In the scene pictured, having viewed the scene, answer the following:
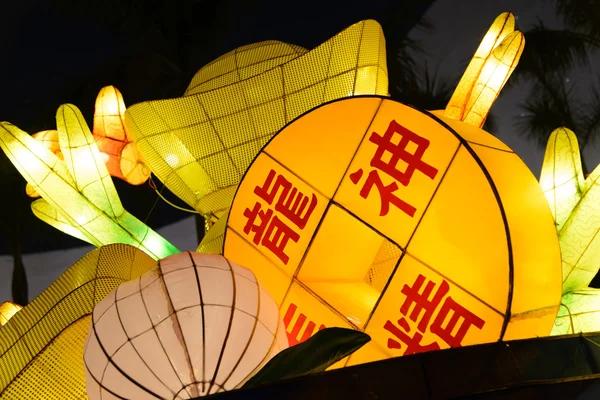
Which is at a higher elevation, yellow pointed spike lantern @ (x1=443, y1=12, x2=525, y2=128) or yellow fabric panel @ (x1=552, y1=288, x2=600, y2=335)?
yellow pointed spike lantern @ (x1=443, y1=12, x2=525, y2=128)

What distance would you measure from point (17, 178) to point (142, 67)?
2.66 m

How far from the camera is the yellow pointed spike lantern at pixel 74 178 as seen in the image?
4625 millimetres

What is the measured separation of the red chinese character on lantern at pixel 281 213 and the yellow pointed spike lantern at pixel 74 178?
Answer: 73.3 inches

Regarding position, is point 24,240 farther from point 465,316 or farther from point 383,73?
point 465,316

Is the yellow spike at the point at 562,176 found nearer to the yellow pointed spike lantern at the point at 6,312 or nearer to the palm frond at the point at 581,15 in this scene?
the yellow pointed spike lantern at the point at 6,312

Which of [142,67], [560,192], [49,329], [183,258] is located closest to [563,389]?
[183,258]

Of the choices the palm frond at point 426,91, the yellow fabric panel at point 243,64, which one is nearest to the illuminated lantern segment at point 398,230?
the yellow fabric panel at point 243,64

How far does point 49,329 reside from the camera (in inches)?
142

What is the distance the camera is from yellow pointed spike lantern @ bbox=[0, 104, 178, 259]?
4625mm

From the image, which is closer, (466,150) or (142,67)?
(466,150)

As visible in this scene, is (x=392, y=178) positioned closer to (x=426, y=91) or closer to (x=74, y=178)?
(x=74, y=178)

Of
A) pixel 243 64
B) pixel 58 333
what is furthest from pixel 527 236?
pixel 243 64

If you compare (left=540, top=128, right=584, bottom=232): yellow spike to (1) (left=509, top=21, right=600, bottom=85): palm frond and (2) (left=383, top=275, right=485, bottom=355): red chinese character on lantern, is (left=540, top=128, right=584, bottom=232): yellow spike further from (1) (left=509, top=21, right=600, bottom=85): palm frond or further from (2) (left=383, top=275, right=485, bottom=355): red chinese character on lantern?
(1) (left=509, top=21, right=600, bottom=85): palm frond

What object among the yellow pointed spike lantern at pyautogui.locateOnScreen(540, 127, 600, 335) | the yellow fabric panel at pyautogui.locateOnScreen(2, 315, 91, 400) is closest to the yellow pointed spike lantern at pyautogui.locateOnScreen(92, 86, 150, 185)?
the yellow fabric panel at pyautogui.locateOnScreen(2, 315, 91, 400)
